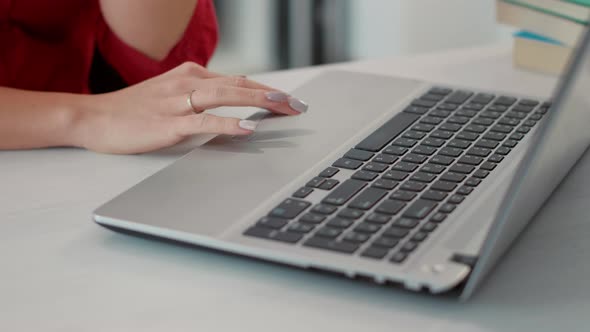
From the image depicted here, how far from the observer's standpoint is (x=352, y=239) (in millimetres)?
542

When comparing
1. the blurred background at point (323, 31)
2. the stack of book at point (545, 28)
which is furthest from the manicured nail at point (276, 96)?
the blurred background at point (323, 31)

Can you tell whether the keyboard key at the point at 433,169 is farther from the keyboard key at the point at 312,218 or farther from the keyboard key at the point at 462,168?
the keyboard key at the point at 312,218

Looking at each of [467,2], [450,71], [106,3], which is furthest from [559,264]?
[467,2]

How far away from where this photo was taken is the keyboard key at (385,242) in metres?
0.53

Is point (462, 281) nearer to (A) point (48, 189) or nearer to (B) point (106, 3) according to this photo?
(A) point (48, 189)

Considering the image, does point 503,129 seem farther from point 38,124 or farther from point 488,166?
point 38,124

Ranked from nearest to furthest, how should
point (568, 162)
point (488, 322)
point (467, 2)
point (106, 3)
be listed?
point (488, 322), point (568, 162), point (106, 3), point (467, 2)

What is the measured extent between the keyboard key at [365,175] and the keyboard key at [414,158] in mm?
46

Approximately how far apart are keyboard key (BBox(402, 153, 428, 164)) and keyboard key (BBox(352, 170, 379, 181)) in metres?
0.05

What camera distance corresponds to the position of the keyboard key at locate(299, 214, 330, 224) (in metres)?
0.57

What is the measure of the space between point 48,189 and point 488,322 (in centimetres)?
39

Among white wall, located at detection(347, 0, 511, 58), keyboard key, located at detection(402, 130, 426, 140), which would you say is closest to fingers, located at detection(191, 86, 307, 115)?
keyboard key, located at detection(402, 130, 426, 140)

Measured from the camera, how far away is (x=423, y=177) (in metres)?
0.65

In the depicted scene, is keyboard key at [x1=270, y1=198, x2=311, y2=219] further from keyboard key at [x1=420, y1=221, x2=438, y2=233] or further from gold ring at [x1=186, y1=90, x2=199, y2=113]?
gold ring at [x1=186, y1=90, x2=199, y2=113]
